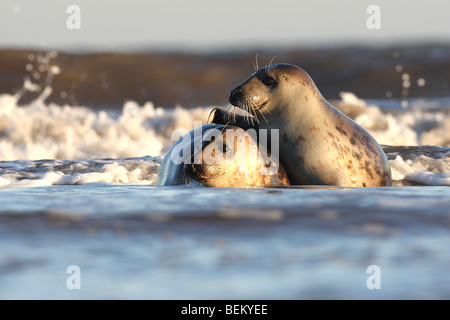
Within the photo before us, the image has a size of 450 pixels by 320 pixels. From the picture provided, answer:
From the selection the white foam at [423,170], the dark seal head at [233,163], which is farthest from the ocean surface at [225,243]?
the white foam at [423,170]

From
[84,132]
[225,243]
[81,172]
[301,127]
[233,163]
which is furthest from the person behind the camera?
[84,132]

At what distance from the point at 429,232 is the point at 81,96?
74.2ft

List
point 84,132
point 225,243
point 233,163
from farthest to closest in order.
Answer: point 84,132 → point 233,163 → point 225,243

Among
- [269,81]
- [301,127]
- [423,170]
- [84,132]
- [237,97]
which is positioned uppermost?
[84,132]

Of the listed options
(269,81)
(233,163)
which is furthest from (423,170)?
(233,163)

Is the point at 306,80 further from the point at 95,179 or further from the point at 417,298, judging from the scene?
the point at 417,298

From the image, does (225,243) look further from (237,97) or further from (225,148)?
(237,97)

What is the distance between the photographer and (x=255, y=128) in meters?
5.57

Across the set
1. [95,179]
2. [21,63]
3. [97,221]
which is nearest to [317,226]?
[97,221]

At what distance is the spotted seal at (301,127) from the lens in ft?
18.0

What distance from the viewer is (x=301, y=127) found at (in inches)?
218

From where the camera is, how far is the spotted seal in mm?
5492

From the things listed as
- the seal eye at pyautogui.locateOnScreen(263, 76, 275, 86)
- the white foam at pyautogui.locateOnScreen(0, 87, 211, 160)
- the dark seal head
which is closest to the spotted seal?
the seal eye at pyautogui.locateOnScreen(263, 76, 275, 86)
